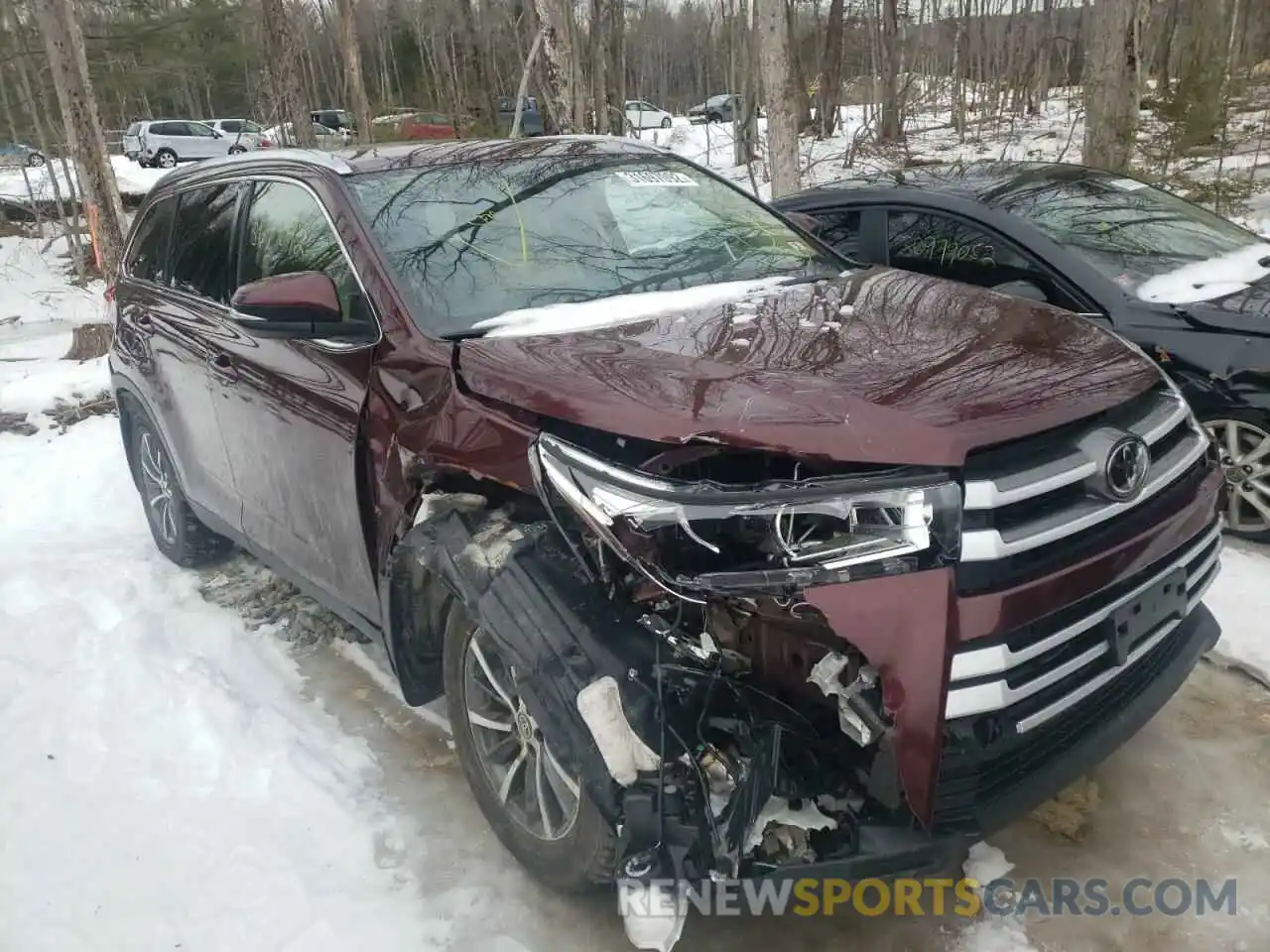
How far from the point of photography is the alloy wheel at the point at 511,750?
7.93ft

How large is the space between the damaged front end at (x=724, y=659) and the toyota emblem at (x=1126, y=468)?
0.44 m

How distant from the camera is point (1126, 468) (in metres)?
2.13

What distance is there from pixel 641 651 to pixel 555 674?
20cm

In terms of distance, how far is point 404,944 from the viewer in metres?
2.41

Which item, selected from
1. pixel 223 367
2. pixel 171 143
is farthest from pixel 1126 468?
pixel 171 143

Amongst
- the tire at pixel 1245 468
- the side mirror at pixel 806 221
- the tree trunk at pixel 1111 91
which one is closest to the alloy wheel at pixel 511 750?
the side mirror at pixel 806 221

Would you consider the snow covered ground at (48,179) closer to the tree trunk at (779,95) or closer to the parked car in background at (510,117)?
the parked car in background at (510,117)

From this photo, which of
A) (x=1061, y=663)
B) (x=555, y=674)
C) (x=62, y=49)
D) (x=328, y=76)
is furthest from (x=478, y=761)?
(x=328, y=76)

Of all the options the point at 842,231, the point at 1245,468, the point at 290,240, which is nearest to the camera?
the point at 290,240

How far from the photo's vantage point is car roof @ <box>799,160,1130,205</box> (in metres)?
4.96

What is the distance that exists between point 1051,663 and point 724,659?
26.7 inches

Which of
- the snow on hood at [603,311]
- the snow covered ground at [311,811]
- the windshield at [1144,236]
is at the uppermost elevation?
the snow on hood at [603,311]

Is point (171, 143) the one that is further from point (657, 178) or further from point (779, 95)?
point (657, 178)

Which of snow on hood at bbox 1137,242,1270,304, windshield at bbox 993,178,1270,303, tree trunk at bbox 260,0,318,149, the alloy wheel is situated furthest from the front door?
tree trunk at bbox 260,0,318,149
